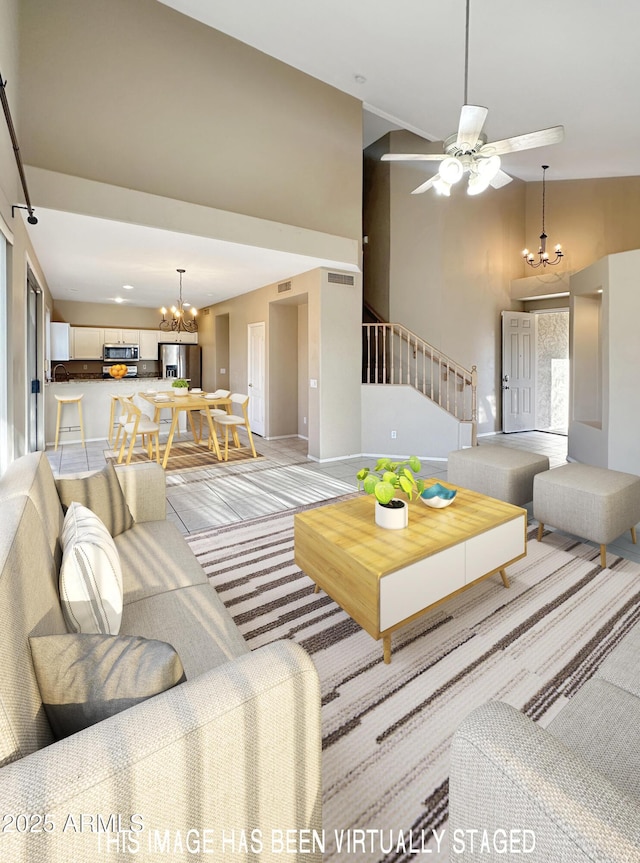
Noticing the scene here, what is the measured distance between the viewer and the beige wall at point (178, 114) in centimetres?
381

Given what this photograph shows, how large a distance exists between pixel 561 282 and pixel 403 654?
26.8 feet

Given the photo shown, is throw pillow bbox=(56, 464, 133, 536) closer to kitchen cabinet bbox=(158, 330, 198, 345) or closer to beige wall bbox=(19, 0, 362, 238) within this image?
beige wall bbox=(19, 0, 362, 238)

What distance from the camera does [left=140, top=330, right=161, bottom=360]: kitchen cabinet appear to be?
1043cm

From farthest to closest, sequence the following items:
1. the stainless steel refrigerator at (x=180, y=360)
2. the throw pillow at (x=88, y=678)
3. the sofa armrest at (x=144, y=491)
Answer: the stainless steel refrigerator at (x=180, y=360) < the sofa armrest at (x=144, y=491) < the throw pillow at (x=88, y=678)

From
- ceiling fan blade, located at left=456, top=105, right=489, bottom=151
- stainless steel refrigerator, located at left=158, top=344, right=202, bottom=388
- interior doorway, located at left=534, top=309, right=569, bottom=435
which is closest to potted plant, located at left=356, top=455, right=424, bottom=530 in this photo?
ceiling fan blade, located at left=456, top=105, right=489, bottom=151

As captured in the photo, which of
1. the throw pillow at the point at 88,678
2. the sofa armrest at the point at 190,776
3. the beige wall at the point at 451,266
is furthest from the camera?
the beige wall at the point at 451,266

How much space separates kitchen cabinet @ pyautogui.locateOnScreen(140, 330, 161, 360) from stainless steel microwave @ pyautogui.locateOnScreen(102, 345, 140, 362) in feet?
0.48

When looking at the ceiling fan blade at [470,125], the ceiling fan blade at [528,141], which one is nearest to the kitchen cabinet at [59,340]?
the ceiling fan blade at [470,125]

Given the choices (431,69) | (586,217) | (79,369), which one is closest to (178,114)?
(431,69)

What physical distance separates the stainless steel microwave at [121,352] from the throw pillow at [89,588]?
31.4 ft

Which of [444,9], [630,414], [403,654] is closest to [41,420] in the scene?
[403,654]

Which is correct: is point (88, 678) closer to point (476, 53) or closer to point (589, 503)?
point (589, 503)

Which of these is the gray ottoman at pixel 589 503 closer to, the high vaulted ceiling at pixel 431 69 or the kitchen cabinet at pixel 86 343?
the high vaulted ceiling at pixel 431 69

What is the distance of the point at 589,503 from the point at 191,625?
268cm
